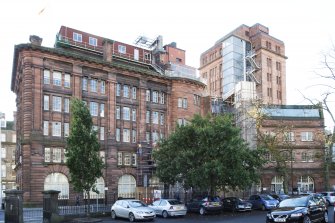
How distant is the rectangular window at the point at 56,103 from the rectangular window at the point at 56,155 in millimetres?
5135

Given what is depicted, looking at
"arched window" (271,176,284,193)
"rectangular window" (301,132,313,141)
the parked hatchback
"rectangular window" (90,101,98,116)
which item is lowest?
"arched window" (271,176,284,193)

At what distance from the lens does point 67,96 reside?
2196 inches

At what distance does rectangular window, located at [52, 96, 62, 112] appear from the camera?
54412 mm

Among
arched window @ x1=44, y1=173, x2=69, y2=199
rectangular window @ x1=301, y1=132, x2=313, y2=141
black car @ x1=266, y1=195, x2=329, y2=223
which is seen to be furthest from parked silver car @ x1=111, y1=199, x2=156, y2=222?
rectangular window @ x1=301, y1=132, x2=313, y2=141

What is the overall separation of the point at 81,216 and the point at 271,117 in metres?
46.8

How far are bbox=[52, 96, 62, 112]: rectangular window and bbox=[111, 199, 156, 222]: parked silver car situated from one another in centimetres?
2569

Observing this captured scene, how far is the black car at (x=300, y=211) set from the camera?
67.2ft

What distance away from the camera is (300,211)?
2062 cm

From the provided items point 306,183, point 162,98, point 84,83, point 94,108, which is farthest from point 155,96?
point 306,183

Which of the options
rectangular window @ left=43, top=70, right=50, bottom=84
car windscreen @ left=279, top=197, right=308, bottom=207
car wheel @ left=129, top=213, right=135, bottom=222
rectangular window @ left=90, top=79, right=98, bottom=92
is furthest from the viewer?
rectangular window @ left=90, top=79, right=98, bottom=92

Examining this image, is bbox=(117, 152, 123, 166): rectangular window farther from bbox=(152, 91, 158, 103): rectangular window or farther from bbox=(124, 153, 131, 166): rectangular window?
bbox=(152, 91, 158, 103): rectangular window

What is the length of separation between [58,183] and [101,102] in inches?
502

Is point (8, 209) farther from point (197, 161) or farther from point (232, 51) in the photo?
point (232, 51)

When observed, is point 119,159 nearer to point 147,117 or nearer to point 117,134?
point 117,134
